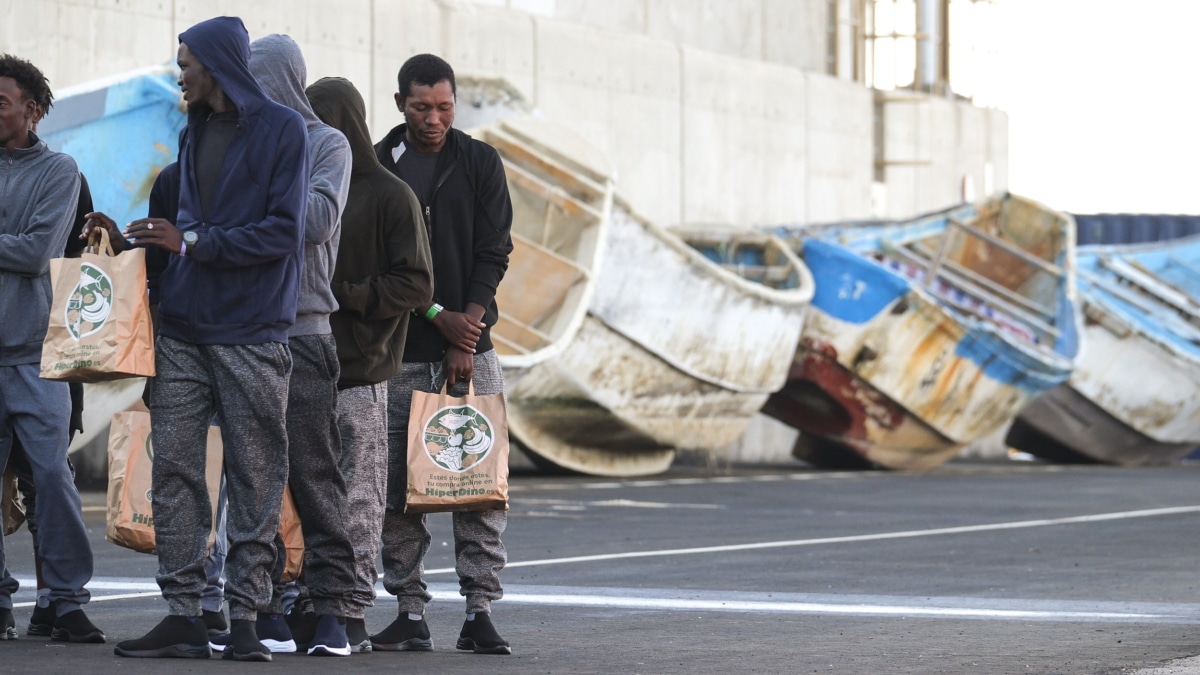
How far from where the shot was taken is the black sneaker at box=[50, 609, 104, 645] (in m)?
6.47

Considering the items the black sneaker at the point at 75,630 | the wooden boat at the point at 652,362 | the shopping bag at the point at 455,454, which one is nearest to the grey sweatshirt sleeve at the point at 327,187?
the shopping bag at the point at 455,454

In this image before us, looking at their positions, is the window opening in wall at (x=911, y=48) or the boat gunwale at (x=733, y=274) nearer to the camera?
the boat gunwale at (x=733, y=274)

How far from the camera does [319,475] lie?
6219 mm

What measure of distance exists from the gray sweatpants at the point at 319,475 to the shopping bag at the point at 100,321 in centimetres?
50

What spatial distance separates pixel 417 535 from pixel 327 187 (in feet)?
3.95

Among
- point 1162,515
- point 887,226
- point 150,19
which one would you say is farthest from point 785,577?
point 887,226

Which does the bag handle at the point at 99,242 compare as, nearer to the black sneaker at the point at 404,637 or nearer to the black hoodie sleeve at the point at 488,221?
the black hoodie sleeve at the point at 488,221

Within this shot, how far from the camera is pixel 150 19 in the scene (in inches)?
720

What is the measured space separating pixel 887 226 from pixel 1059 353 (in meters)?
2.91

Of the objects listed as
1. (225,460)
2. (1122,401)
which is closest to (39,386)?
(225,460)

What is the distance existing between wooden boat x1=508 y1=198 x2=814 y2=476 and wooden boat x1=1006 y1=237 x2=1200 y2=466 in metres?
4.86

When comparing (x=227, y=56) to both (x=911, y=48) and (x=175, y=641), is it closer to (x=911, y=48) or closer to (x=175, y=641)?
(x=175, y=641)

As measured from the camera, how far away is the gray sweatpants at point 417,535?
21.6 feet

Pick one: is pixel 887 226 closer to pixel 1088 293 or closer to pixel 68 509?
pixel 1088 293
